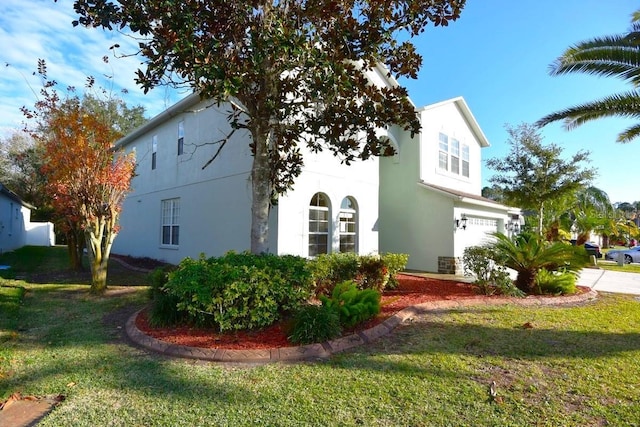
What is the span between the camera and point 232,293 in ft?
18.7

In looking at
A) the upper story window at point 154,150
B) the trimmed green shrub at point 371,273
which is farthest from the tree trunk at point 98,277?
the upper story window at point 154,150

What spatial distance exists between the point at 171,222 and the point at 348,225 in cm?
794

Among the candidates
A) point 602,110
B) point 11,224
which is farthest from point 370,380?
point 11,224

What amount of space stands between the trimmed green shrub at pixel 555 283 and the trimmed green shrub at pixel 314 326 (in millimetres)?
6742

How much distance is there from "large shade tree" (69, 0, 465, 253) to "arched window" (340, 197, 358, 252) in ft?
13.9

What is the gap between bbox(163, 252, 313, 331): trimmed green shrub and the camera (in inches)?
226

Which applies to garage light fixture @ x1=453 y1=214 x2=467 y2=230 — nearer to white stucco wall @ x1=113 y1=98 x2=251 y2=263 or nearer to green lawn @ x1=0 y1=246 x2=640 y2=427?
green lawn @ x1=0 y1=246 x2=640 y2=427

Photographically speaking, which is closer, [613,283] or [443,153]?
[613,283]

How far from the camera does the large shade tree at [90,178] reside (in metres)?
9.47

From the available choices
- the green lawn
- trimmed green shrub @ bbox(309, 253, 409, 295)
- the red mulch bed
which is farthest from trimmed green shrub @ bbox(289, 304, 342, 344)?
trimmed green shrub @ bbox(309, 253, 409, 295)

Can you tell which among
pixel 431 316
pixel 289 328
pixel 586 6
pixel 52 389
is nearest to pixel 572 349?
pixel 431 316

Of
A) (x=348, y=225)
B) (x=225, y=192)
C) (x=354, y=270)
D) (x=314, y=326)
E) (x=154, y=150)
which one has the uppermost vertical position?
(x=154, y=150)

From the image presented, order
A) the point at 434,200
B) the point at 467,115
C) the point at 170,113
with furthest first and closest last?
1. the point at 467,115
2. the point at 170,113
3. the point at 434,200

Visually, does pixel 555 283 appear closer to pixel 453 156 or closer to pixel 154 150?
pixel 453 156
